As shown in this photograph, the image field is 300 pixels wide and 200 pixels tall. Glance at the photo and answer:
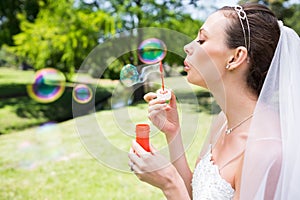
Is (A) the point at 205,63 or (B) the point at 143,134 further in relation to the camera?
(A) the point at 205,63

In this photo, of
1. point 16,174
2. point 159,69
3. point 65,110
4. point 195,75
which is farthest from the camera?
point 65,110

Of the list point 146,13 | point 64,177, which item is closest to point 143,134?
point 64,177

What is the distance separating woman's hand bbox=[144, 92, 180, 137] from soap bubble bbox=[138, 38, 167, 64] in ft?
0.92

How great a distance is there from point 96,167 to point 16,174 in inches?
A: 40.4

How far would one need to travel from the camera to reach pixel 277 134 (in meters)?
1.12

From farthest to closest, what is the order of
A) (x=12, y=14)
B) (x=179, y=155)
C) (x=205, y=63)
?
(x=12, y=14)
(x=179, y=155)
(x=205, y=63)

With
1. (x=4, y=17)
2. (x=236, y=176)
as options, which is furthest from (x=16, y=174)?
(x=4, y=17)

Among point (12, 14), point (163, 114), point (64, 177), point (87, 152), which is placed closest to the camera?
point (163, 114)

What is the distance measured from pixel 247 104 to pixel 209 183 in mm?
318

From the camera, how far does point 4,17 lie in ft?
43.6

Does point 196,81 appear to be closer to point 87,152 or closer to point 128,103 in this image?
point 128,103

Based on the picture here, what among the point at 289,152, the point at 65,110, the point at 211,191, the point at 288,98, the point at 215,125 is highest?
the point at 288,98

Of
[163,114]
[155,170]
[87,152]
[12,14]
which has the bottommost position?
[87,152]

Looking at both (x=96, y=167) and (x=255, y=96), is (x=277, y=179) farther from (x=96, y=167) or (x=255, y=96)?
(x=96, y=167)
